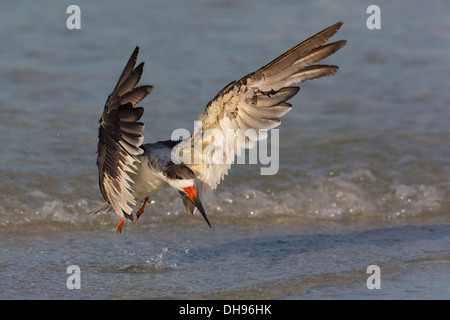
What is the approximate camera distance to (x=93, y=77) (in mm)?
8812

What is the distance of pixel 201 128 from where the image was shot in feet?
16.0

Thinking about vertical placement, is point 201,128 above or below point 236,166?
below

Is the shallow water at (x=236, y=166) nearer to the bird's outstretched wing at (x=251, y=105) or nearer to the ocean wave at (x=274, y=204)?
the ocean wave at (x=274, y=204)

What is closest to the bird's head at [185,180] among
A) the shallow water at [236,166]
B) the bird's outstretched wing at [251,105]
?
the bird's outstretched wing at [251,105]

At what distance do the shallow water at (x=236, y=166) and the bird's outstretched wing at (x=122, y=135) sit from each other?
23.5 inches

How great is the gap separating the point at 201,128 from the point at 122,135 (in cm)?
72

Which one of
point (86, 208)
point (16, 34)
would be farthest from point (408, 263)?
point (16, 34)

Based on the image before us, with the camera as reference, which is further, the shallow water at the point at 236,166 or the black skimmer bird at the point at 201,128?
the shallow water at the point at 236,166

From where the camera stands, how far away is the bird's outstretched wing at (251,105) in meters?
4.34

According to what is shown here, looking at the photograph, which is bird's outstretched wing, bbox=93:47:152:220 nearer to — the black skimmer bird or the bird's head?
the black skimmer bird

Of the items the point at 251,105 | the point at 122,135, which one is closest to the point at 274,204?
the point at 251,105

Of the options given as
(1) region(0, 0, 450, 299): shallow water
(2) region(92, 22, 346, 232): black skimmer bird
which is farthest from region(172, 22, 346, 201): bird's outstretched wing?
(1) region(0, 0, 450, 299): shallow water

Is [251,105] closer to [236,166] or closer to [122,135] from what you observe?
[122,135]
